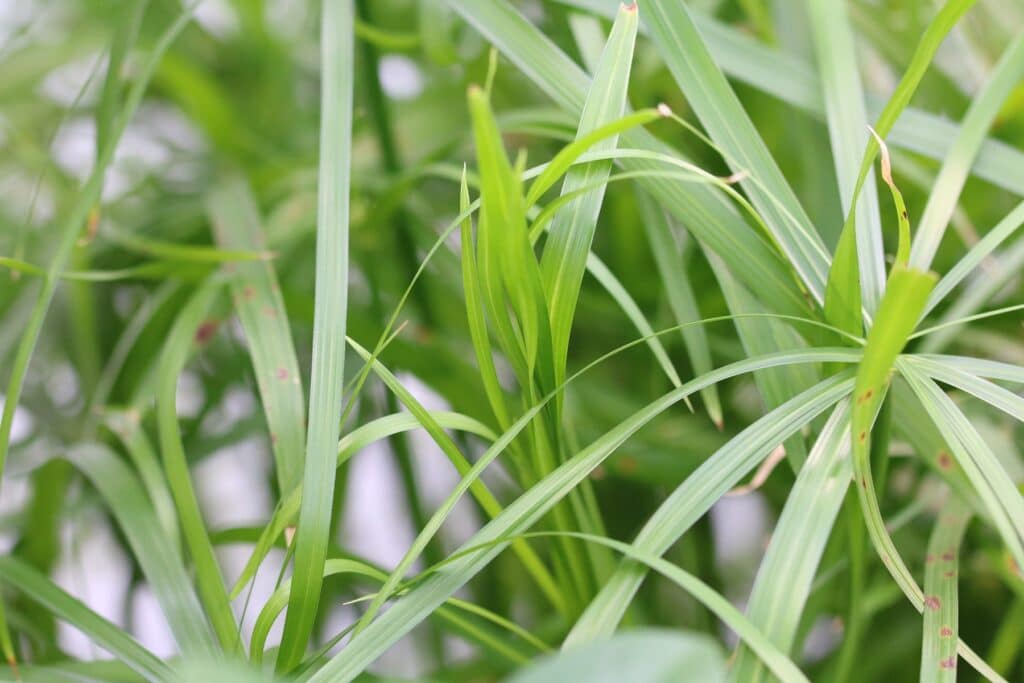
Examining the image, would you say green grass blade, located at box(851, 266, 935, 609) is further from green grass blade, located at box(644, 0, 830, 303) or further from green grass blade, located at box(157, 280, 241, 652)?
green grass blade, located at box(157, 280, 241, 652)

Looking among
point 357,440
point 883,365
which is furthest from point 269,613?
point 883,365

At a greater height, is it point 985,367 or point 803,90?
point 803,90

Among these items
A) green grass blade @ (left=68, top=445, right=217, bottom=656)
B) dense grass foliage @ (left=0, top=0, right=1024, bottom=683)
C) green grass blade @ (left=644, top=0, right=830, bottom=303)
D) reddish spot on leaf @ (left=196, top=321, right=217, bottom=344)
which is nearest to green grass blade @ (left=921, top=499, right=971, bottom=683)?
dense grass foliage @ (left=0, top=0, right=1024, bottom=683)

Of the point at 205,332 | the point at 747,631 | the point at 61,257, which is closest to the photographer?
the point at 747,631

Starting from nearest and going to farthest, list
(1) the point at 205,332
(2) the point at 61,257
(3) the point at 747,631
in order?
(3) the point at 747,631 → (2) the point at 61,257 → (1) the point at 205,332

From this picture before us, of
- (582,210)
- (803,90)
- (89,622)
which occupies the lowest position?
(89,622)

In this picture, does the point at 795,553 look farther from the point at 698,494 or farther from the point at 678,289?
the point at 678,289

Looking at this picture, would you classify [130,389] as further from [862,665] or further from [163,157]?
[862,665]

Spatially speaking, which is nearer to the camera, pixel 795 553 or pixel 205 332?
pixel 795 553
